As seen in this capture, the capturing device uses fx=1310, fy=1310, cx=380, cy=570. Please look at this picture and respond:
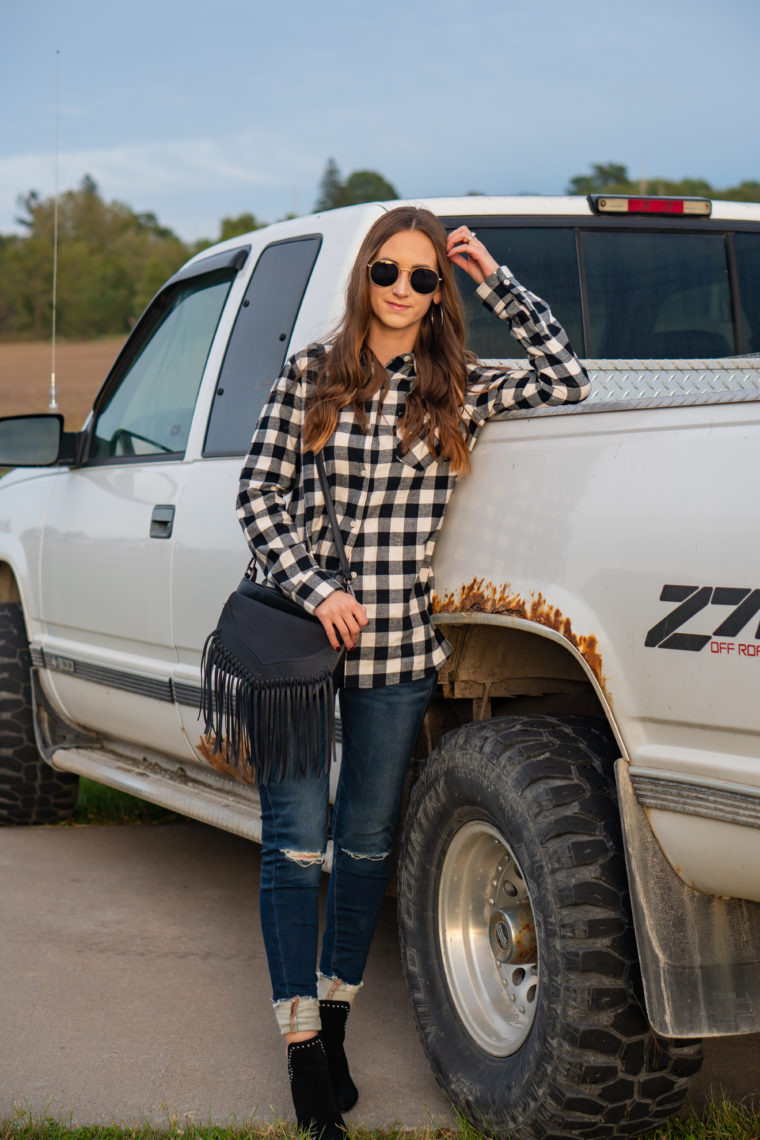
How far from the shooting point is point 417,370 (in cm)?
282

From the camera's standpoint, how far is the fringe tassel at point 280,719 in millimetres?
2752

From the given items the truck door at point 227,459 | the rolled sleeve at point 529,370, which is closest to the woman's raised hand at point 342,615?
the rolled sleeve at point 529,370

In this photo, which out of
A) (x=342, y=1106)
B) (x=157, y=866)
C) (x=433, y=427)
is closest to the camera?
(x=433, y=427)

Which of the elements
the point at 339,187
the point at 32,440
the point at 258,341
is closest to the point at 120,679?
the point at 32,440

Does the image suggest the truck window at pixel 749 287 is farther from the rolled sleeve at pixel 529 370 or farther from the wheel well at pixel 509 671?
the wheel well at pixel 509 671

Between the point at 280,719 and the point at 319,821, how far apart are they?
281 mm

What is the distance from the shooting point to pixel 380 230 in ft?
9.23

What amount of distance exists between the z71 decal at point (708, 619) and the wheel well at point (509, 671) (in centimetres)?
62

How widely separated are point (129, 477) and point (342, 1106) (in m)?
2.19

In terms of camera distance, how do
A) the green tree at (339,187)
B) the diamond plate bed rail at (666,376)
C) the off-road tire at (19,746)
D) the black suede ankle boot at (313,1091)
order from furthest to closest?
the green tree at (339,187), the off-road tire at (19,746), the diamond plate bed rail at (666,376), the black suede ankle boot at (313,1091)

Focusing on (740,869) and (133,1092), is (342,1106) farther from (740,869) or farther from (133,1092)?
(740,869)

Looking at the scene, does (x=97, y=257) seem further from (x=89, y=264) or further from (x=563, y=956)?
(x=563, y=956)

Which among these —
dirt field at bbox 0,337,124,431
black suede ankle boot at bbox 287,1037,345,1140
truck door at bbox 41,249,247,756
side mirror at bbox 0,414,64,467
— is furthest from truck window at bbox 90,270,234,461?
dirt field at bbox 0,337,124,431

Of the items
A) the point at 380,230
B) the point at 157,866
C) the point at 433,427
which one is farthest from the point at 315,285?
the point at 157,866
